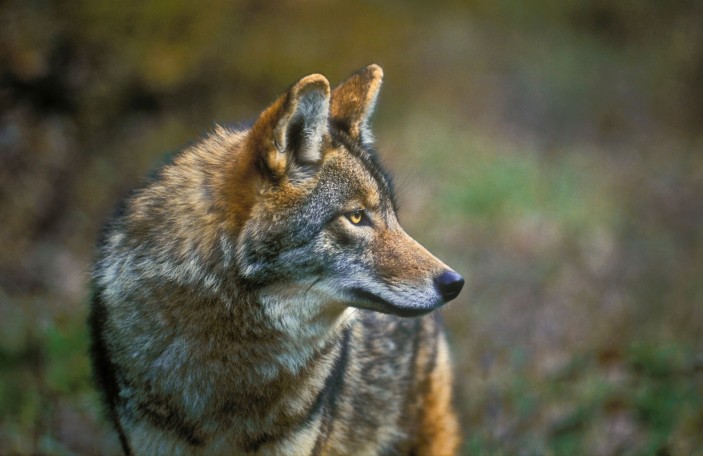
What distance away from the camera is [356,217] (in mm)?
3996

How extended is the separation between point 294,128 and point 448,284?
1108 mm

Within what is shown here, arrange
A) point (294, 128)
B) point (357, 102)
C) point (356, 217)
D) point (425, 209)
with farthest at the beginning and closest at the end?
point (425, 209) → point (357, 102) → point (356, 217) → point (294, 128)

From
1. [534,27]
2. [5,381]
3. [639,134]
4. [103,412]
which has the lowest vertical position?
[5,381]

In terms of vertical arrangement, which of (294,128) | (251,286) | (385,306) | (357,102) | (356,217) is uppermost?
(357,102)

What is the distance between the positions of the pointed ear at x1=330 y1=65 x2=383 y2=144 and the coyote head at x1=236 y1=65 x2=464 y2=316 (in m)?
0.39

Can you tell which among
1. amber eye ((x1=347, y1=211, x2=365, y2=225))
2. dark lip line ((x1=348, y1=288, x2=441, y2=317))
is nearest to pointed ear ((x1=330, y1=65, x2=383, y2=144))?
amber eye ((x1=347, y1=211, x2=365, y2=225))

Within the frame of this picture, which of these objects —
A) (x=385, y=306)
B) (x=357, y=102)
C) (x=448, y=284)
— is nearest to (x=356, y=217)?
(x=385, y=306)

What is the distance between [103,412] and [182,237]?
1.17 meters

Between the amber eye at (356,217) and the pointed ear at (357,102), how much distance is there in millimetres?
584

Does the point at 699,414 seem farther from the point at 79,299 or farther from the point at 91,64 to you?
the point at 91,64

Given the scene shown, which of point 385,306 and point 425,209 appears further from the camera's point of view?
point 425,209

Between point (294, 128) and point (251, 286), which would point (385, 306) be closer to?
point (251, 286)

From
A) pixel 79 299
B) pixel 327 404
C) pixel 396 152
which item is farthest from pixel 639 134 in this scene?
pixel 327 404

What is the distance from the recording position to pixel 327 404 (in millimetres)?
4352
